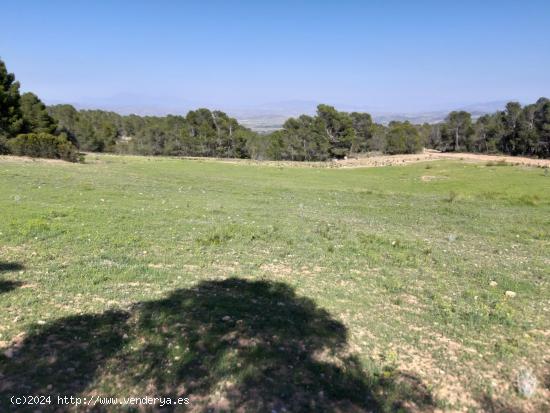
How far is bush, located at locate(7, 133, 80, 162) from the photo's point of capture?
146ft

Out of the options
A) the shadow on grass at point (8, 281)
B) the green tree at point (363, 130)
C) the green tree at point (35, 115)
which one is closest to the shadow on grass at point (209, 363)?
the shadow on grass at point (8, 281)

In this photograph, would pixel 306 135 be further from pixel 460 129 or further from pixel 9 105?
pixel 9 105

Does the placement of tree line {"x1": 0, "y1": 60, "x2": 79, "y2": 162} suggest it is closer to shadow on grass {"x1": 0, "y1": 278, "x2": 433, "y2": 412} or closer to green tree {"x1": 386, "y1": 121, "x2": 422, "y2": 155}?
shadow on grass {"x1": 0, "y1": 278, "x2": 433, "y2": 412}

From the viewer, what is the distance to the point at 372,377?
19.1 ft

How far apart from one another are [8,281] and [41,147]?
41981mm

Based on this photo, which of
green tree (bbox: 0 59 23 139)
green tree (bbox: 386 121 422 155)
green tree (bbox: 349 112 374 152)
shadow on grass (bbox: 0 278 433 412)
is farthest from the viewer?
green tree (bbox: 349 112 374 152)

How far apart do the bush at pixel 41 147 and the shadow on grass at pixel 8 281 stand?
39856 millimetres

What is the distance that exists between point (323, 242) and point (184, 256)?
449 cm

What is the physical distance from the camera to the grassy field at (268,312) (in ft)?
17.8

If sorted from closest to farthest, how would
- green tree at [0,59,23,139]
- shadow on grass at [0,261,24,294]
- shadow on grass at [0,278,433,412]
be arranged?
shadow on grass at [0,278,433,412] → shadow on grass at [0,261,24,294] → green tree at [0,59,23,139]

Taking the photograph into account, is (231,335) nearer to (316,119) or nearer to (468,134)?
(316,119)

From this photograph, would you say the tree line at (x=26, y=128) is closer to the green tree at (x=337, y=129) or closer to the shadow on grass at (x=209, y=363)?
the shadow on grass at (x=209, y=363)

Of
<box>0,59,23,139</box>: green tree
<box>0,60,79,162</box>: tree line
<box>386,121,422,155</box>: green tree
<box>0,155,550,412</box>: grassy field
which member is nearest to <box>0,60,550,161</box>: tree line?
<box>386,121,422,155</box>: green tree

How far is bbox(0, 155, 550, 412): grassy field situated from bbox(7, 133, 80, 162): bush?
32.1 m
